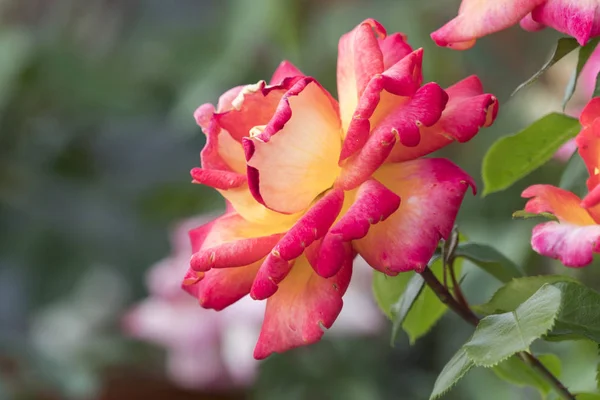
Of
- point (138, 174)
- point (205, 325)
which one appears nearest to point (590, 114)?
point (205, 325)

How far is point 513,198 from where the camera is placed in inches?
32.7

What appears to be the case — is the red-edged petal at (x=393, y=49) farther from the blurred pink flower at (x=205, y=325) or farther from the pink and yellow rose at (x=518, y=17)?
the blurred pink flower at (x=205, y=325)

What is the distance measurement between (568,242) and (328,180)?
75 mm

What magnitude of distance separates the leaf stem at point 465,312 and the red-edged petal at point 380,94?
41mm

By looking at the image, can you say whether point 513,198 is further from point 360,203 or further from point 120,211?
point 360,203

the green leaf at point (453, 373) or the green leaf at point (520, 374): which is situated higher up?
the green leaf at point (453, 373)

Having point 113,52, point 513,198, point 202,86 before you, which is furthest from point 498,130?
point 113,52

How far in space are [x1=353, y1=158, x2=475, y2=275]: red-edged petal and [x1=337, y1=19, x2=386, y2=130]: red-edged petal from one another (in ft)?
0.10

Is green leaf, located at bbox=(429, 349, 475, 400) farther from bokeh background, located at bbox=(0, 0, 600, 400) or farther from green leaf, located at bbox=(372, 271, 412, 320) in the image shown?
bokeh background, located at bbox=(0, 0, 600, 400)

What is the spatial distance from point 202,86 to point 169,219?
18cm

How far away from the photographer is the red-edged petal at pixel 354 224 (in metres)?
0.22

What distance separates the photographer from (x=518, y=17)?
24 cm

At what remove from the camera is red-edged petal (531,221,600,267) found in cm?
20

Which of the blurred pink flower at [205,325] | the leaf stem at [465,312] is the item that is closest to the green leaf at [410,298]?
the leaf stem at [465,312]
